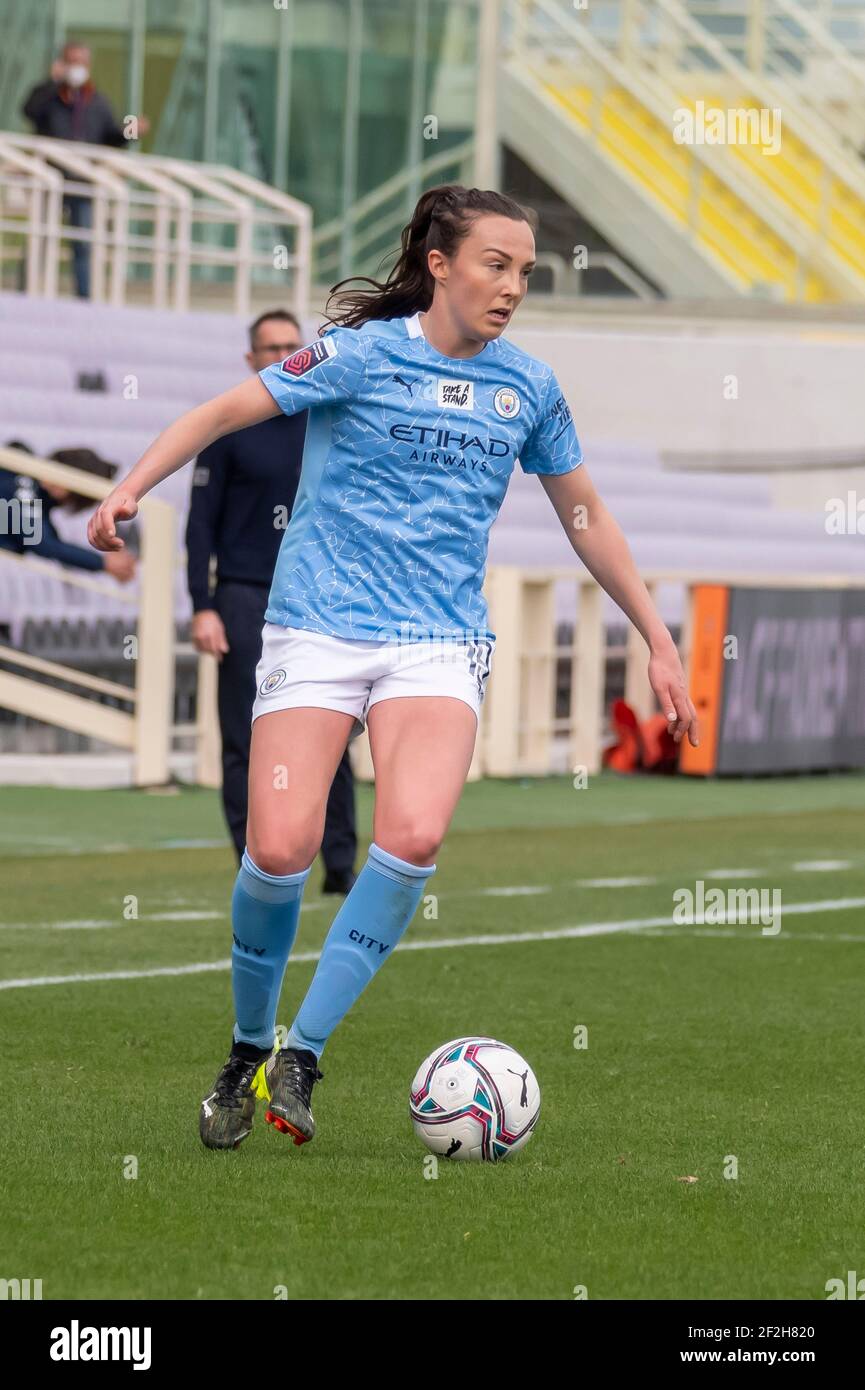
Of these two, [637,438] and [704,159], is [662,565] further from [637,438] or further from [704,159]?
[704,159]

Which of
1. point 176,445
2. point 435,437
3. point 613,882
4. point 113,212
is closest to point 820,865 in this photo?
point 613,882

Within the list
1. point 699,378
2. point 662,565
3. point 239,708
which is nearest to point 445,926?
point 239,708

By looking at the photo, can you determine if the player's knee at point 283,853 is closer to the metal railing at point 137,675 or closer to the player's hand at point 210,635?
the player's hand at point 210,635

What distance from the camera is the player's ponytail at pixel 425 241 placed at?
5895mm

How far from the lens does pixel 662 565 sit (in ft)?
73.2

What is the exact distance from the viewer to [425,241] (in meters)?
6.01

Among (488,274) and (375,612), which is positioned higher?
(488,274)

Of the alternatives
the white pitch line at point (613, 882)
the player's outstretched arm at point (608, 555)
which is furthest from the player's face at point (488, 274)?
the white pitch line at point (613, 882)

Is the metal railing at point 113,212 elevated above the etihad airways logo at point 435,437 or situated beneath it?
elevated above

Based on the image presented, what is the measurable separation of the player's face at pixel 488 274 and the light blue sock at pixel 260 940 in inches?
48.8

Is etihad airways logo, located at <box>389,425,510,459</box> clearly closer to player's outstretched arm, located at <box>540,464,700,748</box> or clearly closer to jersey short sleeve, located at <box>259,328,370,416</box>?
jersey short sleeve, located at <box>259,328,370,416</box>

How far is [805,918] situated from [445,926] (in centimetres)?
146

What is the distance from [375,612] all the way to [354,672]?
136mm

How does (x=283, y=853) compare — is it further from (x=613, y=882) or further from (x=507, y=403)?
(x=613, y=882)
